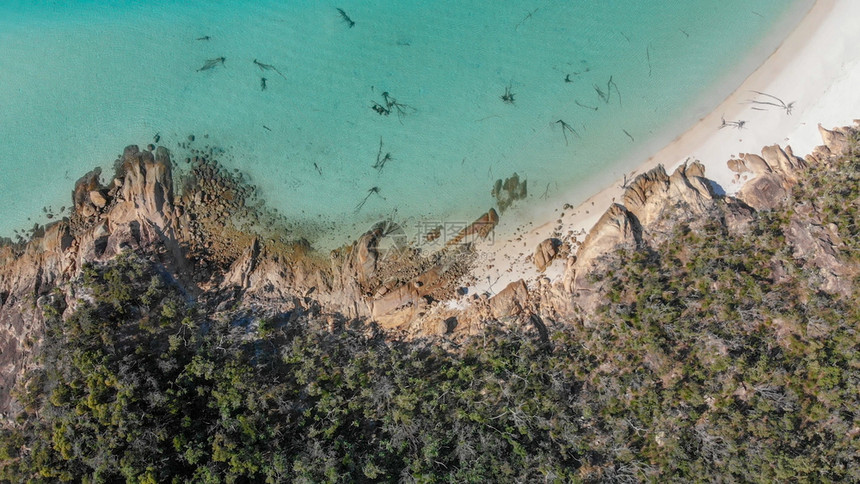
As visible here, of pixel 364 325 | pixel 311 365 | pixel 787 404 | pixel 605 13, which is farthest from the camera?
pixel 605 13

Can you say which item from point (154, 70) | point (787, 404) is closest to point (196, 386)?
point (154, 70)

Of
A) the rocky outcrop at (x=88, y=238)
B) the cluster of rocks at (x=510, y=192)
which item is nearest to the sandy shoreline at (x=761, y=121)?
the cluster of rocks at (x=510, y=192)

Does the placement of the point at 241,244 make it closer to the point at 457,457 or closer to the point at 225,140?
the point at 225,140

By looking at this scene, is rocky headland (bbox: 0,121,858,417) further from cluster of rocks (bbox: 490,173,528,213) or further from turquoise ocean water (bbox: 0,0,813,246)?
turquoise ocean water (bbox: 0,0,813,246)

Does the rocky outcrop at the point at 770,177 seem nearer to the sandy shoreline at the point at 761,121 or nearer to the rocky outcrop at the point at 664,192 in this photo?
the sandy shoreline at the point at 761,121

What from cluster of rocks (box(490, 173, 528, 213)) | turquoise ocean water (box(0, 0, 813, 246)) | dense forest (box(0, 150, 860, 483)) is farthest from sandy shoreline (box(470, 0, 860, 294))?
dense forest (box(0, 150, 860, 483))

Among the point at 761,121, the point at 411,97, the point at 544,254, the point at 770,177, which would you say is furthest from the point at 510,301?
the point at 761,121

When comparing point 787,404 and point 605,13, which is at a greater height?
point 605,13
